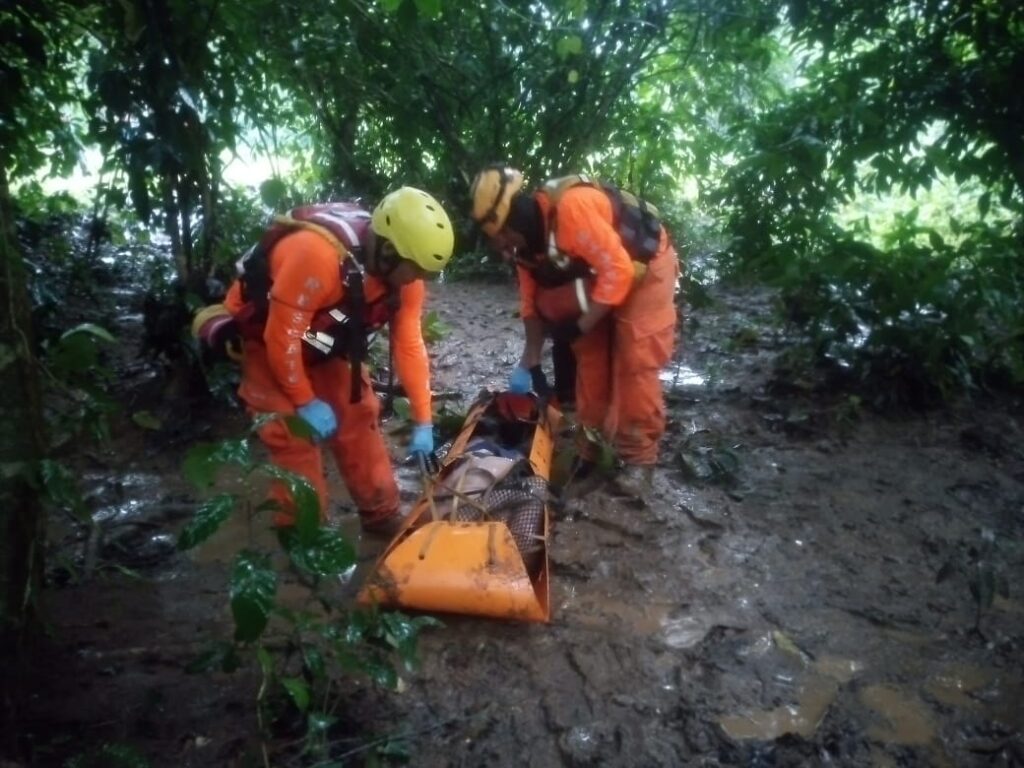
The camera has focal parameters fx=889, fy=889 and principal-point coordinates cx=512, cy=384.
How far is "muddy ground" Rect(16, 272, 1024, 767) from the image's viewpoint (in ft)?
9.21

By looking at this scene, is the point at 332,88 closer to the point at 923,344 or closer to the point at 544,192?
the point at 544,192

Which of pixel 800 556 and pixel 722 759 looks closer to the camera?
pixel 722 759

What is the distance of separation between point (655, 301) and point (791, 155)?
1.58 meters

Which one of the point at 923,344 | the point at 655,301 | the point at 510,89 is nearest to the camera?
the point at 655,301

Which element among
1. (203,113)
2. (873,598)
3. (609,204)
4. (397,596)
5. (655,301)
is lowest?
(873,598)

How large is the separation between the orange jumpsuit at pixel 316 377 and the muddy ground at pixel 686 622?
430 mm

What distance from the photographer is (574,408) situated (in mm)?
5547

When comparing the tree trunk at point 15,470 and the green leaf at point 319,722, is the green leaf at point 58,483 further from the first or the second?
the green leaf at point 319,722

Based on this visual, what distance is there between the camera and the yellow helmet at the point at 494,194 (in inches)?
155

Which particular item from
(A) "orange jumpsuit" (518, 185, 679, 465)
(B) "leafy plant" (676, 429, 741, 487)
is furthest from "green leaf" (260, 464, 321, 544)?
(B) "leafy plant" (676, 429, 741, 487)

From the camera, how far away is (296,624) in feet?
8.46

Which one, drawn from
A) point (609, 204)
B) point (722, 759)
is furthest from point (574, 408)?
point (722, 759)

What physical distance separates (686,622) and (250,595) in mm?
1892

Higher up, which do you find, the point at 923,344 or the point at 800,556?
the point at 923,344
